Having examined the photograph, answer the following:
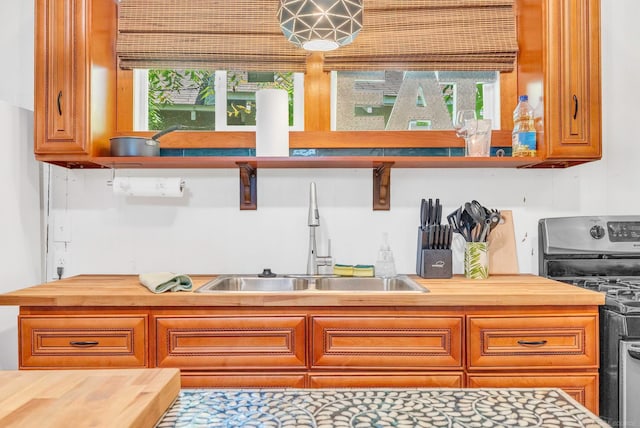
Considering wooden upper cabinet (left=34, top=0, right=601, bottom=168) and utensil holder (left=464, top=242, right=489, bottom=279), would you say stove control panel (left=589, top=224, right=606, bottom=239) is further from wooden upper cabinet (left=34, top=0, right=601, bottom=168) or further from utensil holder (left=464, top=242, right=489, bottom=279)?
utensil holder (left=464, top=242, right=489, bottom=279)

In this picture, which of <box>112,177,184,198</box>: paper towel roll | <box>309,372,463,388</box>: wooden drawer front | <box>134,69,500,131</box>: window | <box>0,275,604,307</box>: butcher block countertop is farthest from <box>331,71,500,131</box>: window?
<box>309,372,463,388</box>: wooden drawer front

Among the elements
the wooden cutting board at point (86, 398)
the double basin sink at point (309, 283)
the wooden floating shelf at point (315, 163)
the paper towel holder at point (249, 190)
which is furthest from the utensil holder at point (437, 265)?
the wooden cutting board at point (86, 398)

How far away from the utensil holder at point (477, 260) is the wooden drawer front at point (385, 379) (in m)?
0.57

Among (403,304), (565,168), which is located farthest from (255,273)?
(565,168)

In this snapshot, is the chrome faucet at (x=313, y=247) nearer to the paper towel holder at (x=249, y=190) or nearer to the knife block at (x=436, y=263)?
the paper towel holder at (x=249, y=190)

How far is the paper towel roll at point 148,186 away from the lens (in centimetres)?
227

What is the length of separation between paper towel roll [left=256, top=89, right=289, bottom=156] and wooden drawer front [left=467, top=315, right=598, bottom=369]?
1.13 metres

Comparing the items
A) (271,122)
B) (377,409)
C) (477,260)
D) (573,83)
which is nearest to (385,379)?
(477,260)

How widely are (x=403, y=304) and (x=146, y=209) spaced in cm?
143

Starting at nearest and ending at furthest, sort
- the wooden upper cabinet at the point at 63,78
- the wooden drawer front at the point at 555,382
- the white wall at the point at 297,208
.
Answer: the wooden drawer front at the point at 555,382 → the wooden upper cabinet at the point at 63,78 → the white wall at the point at 297,208

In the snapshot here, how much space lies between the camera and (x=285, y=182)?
2.44 metres

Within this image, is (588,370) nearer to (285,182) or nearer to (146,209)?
(285,182)

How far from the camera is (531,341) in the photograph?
5.82 feet

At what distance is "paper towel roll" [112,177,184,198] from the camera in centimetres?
227
